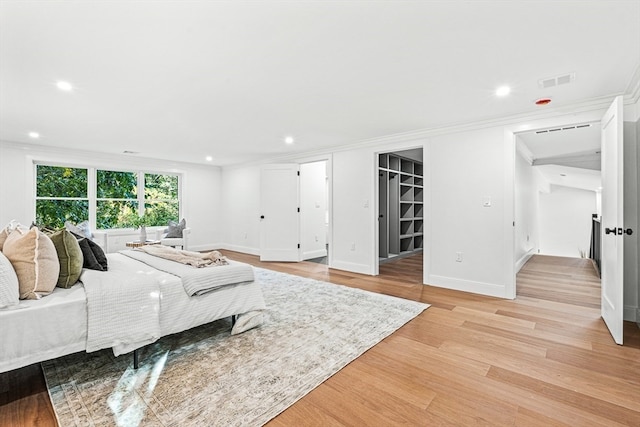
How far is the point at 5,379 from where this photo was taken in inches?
76.4

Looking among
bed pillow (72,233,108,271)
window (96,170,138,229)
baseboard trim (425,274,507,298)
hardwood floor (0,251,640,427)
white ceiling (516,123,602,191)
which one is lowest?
hardwood floor (0,251,640,427)

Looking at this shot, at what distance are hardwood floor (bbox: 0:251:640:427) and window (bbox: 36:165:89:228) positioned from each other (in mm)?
4741

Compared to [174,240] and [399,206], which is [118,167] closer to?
[174,240]

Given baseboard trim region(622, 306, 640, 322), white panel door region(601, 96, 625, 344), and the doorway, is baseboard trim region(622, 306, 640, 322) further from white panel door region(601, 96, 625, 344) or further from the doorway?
the doorway

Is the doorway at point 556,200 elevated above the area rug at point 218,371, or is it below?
above

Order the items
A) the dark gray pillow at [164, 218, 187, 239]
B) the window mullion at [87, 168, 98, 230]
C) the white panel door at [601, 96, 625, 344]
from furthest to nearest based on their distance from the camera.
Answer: the dark gray pillow at [164, 218, 187, 239], the window mullion at [87, 168, 98, 230], the white panel door at [601, 96, 625, 344]

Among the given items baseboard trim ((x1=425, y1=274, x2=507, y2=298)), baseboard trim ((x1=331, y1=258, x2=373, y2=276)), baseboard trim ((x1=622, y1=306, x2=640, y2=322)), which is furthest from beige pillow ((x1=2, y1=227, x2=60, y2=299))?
baseboard trim ((x1=622, y1=306, x2=640, y2=322))

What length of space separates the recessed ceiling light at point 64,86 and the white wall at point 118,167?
357cm

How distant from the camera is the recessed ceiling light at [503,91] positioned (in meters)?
2.83

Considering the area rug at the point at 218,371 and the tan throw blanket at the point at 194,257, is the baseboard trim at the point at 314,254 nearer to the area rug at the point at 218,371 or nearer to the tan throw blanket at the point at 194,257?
the area rug at the point at 218,371

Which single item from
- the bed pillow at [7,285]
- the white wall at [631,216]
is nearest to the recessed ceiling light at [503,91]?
the white wall at [631,216]

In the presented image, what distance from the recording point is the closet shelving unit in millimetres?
6512

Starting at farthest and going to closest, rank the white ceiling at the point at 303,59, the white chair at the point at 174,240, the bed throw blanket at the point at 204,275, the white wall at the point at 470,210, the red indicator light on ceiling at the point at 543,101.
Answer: the white chair at the point at 174,240 < the white wall at the point at 470,210 < the red indicator light on ceiling at the point at 543,101 < the bed throw blanket at the point at 204,275 < the white ceiling at the point at 303,59

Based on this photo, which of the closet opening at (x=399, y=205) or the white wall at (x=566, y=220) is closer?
the closet opening at (x=399, y=205)
